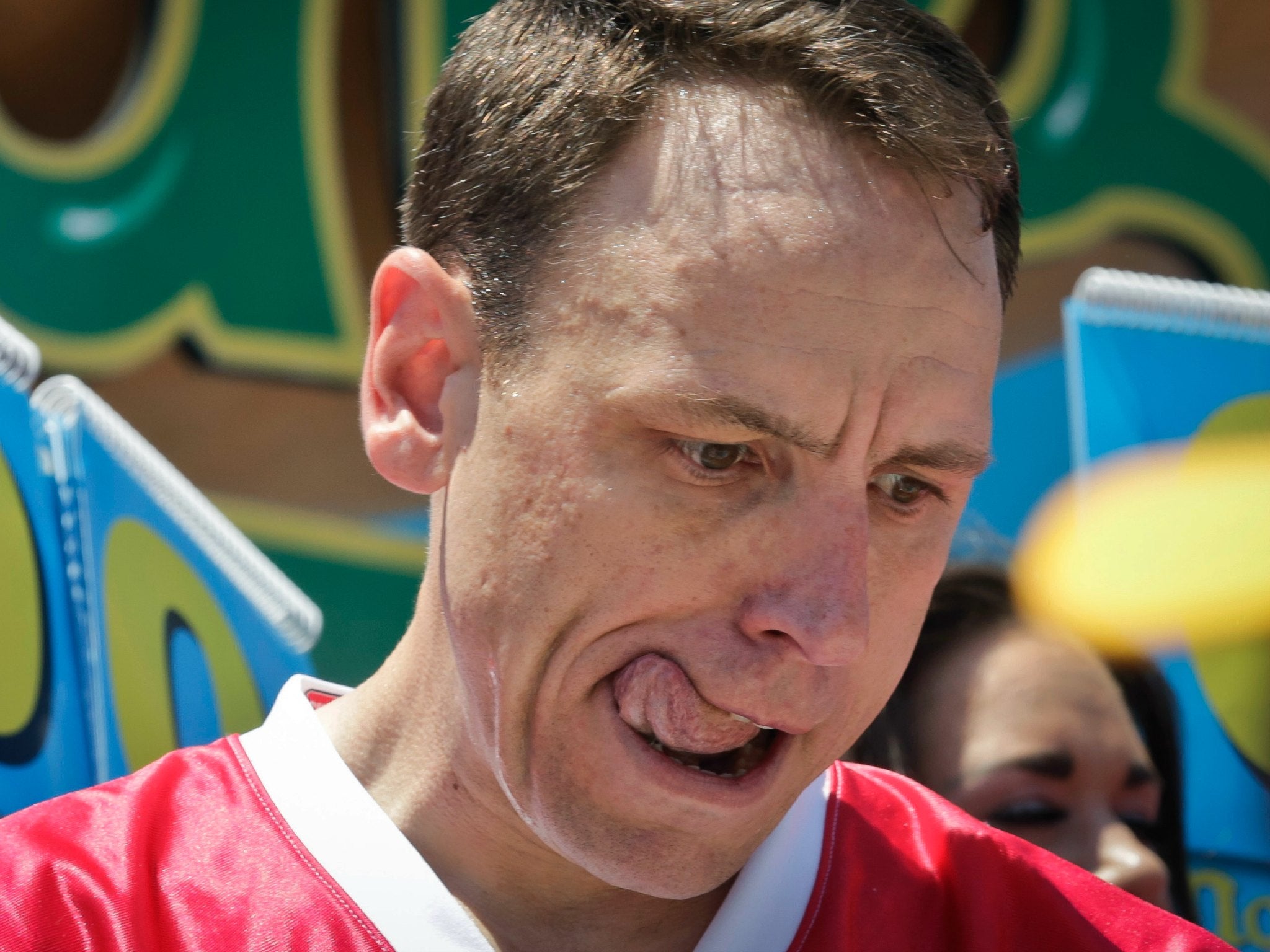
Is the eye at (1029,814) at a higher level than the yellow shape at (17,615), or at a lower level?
lower

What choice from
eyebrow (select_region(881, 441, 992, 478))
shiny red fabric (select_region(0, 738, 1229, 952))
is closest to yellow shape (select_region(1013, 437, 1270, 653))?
shiny red fabric (select_region(0, 738, 1229, 952))

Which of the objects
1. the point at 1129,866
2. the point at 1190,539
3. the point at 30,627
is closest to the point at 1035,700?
the point at 1129,866

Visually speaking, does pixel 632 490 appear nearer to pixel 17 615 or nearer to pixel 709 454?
pixel 709 454

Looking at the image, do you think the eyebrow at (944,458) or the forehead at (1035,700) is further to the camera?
the forehead at (1035,700)

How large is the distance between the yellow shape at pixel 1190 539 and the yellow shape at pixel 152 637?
1744 millimetres

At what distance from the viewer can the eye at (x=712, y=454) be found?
1269 millimetres

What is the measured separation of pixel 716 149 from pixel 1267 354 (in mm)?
1986

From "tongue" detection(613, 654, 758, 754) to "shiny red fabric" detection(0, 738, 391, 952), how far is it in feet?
1.28

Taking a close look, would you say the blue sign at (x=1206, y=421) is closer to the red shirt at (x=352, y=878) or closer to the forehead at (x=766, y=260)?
the red shirt at (x=352, y=878)

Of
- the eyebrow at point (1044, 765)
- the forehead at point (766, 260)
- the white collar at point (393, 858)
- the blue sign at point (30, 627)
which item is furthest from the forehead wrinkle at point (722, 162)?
the eyebrow at point (1044, 765)

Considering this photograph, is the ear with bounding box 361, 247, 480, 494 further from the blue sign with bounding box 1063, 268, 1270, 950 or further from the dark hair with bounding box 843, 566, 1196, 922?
the blue sign with bounding box 1063, 268, 1270, 950

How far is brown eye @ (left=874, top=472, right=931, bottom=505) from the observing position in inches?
53.2

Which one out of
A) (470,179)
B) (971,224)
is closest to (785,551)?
(971,224)

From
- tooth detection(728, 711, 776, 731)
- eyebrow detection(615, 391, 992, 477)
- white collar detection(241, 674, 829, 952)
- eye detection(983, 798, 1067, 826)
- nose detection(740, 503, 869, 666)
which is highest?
eyebrow detection(615, 391, 992, 477)
